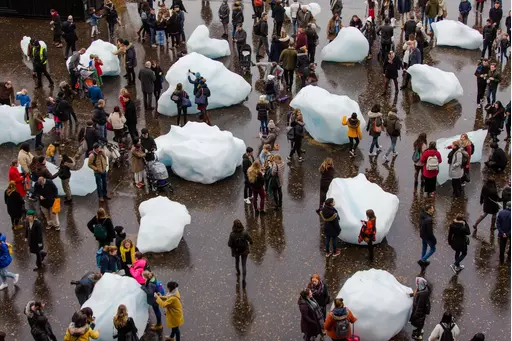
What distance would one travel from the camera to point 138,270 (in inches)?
518

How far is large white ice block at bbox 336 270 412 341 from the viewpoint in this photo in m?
12.8

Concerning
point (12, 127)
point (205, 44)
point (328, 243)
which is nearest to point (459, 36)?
point (205, 44)

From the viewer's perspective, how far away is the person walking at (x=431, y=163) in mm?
16500

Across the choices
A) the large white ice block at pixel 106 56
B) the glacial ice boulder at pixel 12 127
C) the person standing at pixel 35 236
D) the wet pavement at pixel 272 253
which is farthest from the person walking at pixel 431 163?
the large white ice block at pixel 106 56

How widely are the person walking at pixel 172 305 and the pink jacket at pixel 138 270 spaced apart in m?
0.49

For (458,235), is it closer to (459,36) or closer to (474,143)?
(474,143)

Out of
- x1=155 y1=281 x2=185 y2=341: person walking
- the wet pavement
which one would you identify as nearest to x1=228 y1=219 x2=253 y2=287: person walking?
the wet pavement

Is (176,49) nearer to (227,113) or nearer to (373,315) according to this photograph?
(227,113)

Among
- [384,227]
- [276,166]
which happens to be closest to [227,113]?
[276,166]

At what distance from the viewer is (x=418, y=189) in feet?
57.1

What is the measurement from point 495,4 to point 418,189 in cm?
1062

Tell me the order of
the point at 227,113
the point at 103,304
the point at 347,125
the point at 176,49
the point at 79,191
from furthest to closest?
the point at 176,49 < the point at 227,113 < the point at 347,125 < the point at 79,191 < the point at 103,304

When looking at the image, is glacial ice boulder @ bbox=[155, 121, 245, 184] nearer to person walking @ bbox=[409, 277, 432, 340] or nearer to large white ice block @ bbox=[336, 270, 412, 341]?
large white ice block @ bbox=[336, 270, 412, 341]

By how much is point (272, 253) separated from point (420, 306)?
349 cm
